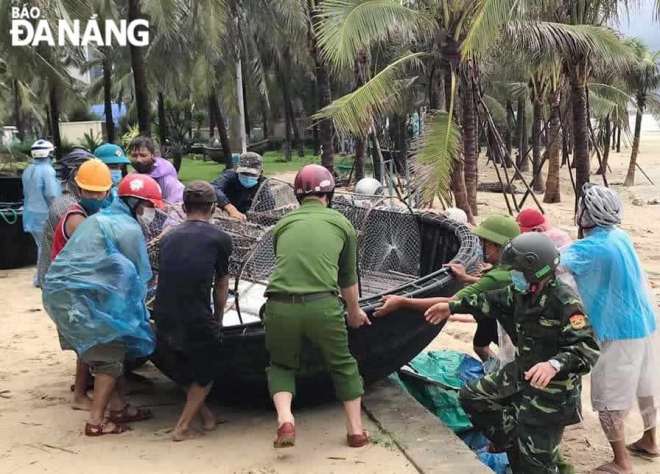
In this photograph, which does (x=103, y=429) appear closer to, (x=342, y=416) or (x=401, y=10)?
(x=342, y=416)

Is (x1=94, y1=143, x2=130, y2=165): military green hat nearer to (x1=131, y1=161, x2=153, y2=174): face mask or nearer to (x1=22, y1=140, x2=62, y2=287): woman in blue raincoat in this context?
(x1=131, y1=161, x2=153, y2=174): face mask

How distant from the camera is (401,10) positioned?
11.6 m

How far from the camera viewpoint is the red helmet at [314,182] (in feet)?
13.7

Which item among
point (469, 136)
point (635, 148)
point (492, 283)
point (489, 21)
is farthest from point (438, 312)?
point (635, 148)

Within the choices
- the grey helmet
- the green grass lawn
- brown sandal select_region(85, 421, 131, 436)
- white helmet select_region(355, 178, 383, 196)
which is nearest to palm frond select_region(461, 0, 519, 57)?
white helmet select_region(355, 178, 383, 196)

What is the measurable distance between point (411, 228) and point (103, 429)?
11.0 ft

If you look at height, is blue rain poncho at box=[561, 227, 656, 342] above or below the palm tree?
below

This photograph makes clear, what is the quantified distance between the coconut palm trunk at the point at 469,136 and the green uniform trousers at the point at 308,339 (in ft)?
33.5

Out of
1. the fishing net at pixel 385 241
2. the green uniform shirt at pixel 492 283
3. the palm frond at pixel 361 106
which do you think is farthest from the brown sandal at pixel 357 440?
the palm frond at pixel 361 106

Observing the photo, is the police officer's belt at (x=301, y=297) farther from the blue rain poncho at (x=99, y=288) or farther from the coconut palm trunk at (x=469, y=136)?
the coconut palm trunk at (x=469, y=136)

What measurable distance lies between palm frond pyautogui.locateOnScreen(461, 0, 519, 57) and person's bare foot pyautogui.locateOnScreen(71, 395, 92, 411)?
737cm

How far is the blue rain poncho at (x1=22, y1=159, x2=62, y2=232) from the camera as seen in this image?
8891mm

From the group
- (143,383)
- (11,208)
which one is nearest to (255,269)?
(143,383)

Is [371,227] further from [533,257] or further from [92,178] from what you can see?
[533,257]
